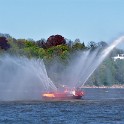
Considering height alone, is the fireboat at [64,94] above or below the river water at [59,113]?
above

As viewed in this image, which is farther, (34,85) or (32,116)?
(34,85)

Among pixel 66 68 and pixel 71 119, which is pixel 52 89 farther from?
pixel 66 68

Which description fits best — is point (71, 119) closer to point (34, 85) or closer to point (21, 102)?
point (21, 102)

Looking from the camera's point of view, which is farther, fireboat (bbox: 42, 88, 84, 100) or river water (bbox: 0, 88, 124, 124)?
fireboat (bbox: 42, 88, 84, 100)

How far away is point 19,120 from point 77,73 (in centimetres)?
3622

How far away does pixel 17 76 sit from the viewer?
160875mm

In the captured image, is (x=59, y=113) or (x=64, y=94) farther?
(x=64, y=94)

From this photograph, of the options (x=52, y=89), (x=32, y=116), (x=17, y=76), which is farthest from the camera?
(x=17, y=76)

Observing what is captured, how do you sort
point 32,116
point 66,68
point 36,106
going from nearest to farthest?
point 32,116 < point 36,106 < point 66,68

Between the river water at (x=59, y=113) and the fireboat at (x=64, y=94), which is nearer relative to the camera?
the river water at (x=59, y=113)

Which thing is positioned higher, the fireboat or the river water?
the fireboat

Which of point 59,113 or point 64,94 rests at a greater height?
point 64,94

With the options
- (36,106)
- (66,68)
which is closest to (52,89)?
(36,106)

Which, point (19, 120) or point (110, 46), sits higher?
point (110, 46)
